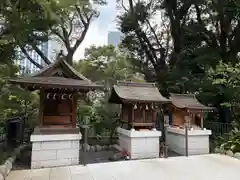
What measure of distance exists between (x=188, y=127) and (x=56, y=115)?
18.6ft

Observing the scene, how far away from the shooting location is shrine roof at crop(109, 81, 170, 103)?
8.56m

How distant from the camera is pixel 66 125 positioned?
25.3ft

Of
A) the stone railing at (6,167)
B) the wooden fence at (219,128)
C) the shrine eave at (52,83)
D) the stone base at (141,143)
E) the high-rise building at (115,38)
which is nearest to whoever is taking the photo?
the stone railing at (6,167)

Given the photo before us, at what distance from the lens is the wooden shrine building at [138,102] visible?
339 inches

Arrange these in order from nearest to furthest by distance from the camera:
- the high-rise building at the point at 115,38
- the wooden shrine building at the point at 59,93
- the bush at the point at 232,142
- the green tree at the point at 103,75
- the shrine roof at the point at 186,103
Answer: the wooden shrine building at the point at 59,93, the bush at the point at 232,142, the shrine roof at the point at 186,103, the green tree at the point at 103,75, the high-rise building at the point at 115,38

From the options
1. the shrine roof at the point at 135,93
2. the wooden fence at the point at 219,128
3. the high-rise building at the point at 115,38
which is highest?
the high-rise building at the point at 115,38

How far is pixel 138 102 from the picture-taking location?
8.52 meters

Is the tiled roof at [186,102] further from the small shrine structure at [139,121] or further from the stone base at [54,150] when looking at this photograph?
the stone base at [54,150]

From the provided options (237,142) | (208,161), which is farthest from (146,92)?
(237,142)

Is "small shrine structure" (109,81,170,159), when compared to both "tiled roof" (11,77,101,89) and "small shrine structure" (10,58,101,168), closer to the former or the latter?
"tiled roof" (11,77,101,89)

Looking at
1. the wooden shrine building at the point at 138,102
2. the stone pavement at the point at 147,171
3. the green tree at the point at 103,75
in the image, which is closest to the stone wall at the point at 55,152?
the stone pavement at the point at 147,171

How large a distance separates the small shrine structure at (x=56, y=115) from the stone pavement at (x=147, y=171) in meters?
0.52

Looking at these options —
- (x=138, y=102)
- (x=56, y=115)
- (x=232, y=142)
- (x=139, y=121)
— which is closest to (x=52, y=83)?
(x=56, y=115)

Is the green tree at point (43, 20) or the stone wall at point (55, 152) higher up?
the green tree at point (43, 20)
